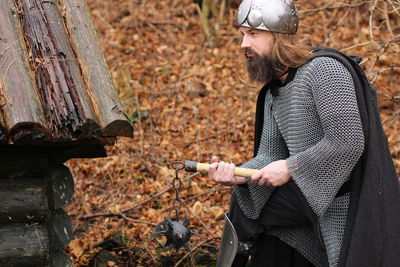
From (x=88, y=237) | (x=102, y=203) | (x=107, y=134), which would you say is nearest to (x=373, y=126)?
(x=107, y=134)

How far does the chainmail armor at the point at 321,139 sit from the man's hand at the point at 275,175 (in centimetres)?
4

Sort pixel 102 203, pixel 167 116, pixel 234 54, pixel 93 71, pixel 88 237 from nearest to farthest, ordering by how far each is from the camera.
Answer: pixel 93 71 < pixel 88 237 < pixel 102 203 < pixel 167 116 < pixel 234 54

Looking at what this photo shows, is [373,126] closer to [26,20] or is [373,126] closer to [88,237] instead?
[26,20]

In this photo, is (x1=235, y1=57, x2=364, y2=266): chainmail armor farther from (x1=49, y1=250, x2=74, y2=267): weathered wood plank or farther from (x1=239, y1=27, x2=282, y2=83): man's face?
(x1=49, y1=250, x2=74, y2=267): weathered wood plank

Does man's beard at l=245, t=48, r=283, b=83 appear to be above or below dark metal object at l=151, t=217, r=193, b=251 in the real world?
above

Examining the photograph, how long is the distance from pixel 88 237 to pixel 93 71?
2.42m

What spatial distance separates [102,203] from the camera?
634 centimetres

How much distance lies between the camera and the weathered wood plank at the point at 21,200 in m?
3.75

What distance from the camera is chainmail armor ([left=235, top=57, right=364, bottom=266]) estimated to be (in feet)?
10.5

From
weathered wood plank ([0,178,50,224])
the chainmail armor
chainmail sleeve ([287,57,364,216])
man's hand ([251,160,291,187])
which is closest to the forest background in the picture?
the chainmail armor

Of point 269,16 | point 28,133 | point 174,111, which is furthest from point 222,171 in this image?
point 174,111

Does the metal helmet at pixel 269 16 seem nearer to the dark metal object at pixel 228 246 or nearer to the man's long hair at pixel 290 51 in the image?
the man's long hair at pixel 290 51

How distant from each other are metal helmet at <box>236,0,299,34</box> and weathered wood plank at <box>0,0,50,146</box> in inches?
48.0

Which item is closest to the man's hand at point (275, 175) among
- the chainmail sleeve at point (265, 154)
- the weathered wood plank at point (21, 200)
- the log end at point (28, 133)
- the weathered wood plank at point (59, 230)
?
the chainmail sleeve at point (265, 154)
